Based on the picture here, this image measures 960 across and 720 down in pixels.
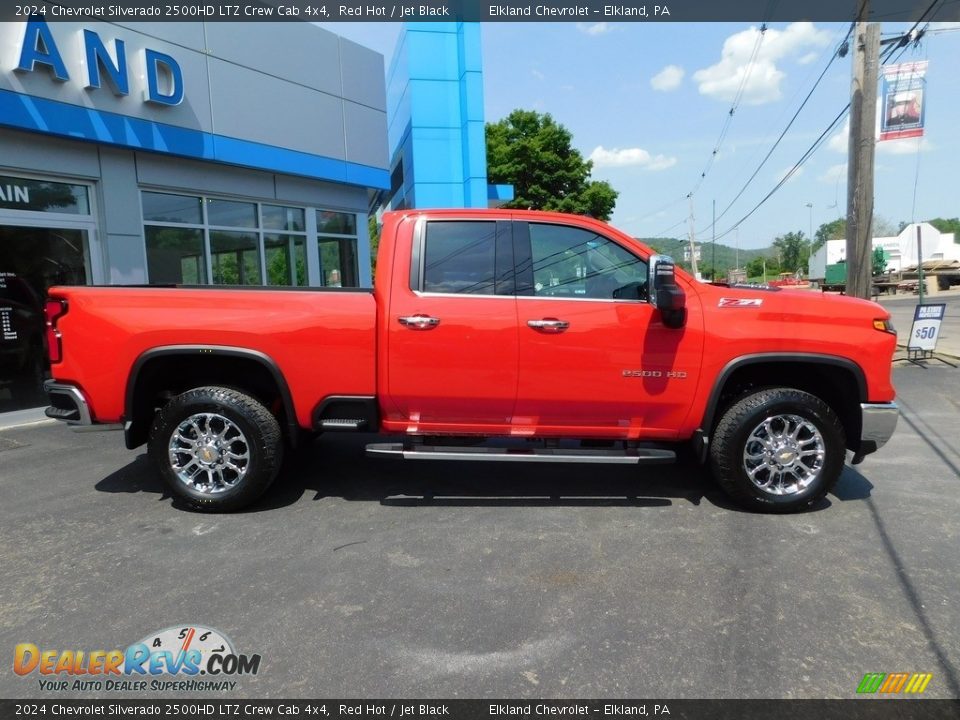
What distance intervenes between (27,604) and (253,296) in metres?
2.14

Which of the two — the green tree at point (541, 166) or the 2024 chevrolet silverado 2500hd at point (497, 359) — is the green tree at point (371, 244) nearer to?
the 2024 chevrolet silverado 2500hd at point (497, 359)

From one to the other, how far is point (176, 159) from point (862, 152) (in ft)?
37.6

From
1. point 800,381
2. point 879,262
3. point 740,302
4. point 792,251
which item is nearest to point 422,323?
point 740,302

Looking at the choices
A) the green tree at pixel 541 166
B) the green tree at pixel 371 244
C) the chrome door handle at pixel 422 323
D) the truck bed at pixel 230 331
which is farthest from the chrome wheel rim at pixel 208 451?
the green tree at pixel 541 166

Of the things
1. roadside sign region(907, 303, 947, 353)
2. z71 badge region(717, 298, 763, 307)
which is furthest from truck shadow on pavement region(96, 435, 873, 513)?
roadside sign region(907, 303, 947, 353)

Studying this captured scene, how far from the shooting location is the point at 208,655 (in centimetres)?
273

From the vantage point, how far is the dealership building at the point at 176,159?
7852 millimetres

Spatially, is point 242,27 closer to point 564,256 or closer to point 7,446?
point 7,446

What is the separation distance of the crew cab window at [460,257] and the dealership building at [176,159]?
6.37 metres

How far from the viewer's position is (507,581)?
3342 mm

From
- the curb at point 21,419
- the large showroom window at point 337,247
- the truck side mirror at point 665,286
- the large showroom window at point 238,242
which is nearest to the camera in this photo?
the truck side mirror at point 665,286
